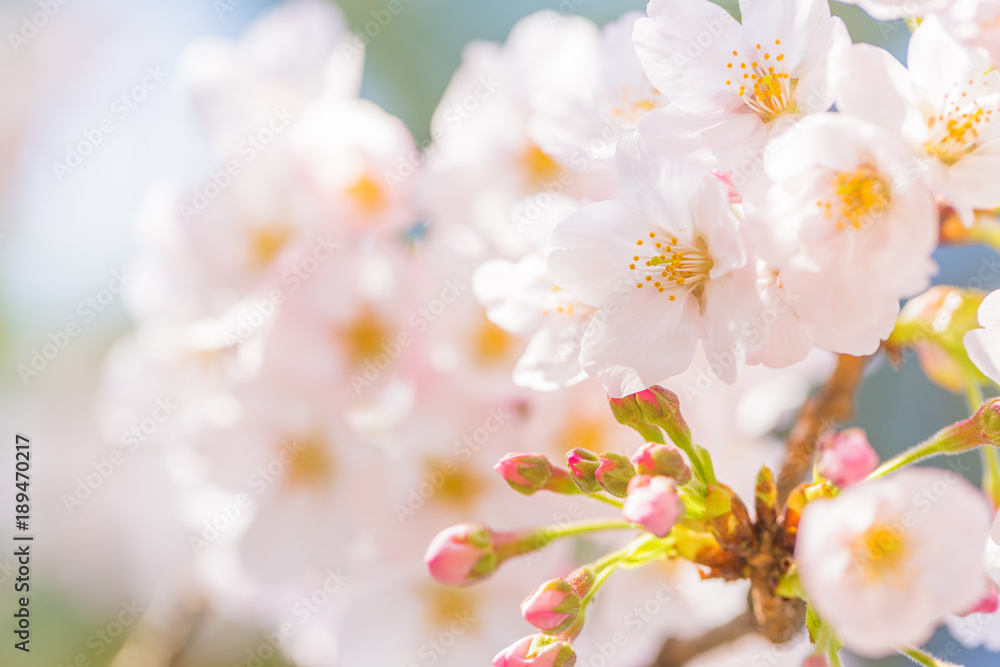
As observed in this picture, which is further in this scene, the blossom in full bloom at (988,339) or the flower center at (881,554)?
the blossom in full bloom at (988,339)

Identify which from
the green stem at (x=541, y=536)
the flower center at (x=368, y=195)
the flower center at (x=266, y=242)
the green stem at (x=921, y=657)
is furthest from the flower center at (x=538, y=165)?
the green stem at (x=921, y=657)

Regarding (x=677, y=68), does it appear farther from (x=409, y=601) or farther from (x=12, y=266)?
(x=12, y=266)

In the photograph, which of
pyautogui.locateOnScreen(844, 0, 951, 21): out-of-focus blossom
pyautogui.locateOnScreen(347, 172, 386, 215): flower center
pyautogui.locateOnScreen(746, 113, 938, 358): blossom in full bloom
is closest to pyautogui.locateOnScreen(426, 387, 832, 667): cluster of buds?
pyautogui.locateOnScreen(746, 113, 938, 358): blossom in full bloom

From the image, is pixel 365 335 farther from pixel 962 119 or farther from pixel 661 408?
pixel 962 119

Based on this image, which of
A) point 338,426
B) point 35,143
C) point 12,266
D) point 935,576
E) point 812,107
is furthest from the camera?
point 35,143

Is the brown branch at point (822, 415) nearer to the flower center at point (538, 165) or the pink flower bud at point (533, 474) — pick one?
the pink flower bud at point (533, 474)

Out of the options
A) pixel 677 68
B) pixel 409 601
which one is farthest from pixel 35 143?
pixel 677 68
